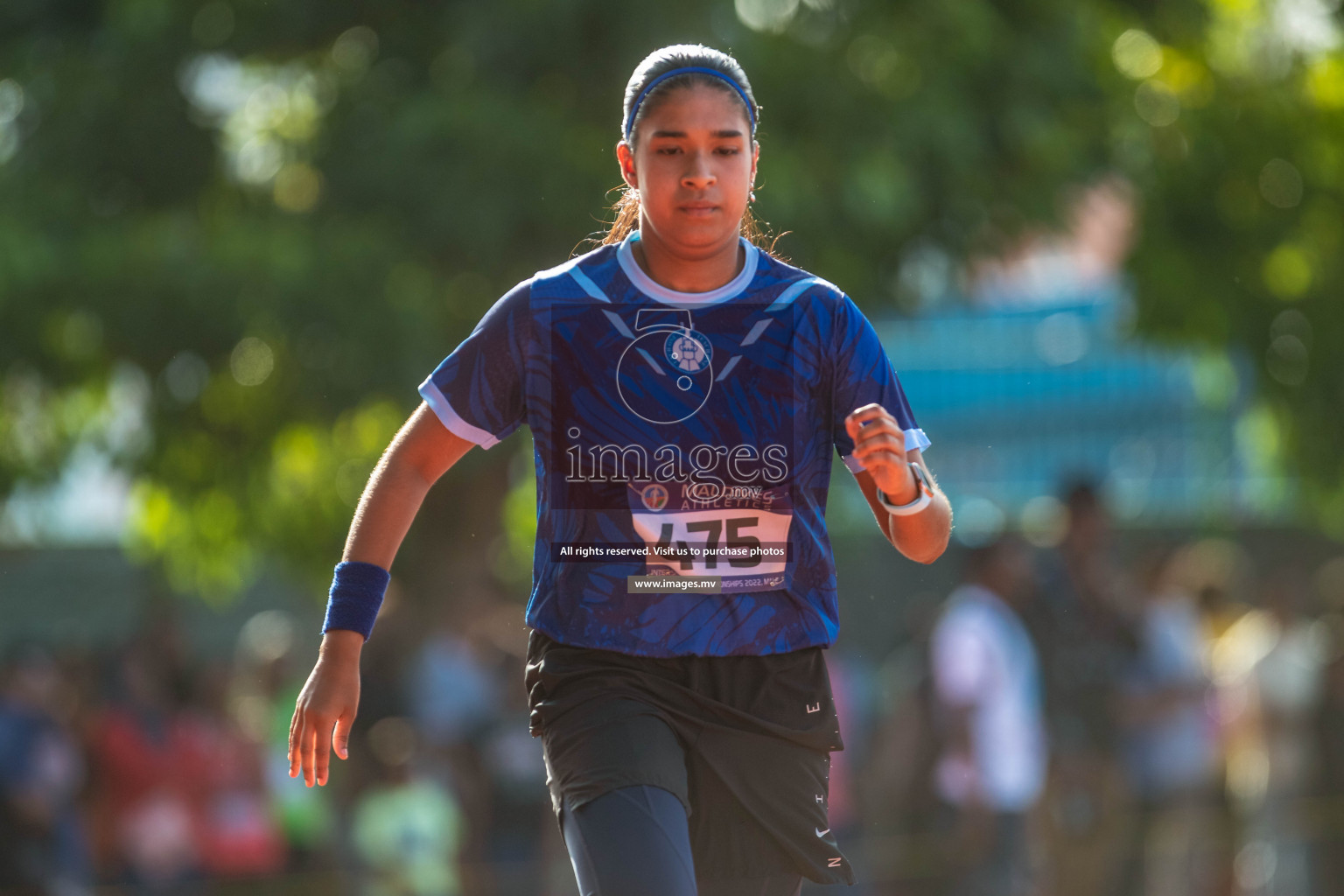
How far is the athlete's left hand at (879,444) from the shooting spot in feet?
9.31

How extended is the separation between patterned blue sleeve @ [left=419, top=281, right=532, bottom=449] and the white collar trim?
203mm

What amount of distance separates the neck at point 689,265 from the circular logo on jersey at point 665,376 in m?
0.11

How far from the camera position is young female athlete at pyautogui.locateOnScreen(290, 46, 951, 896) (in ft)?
10.4

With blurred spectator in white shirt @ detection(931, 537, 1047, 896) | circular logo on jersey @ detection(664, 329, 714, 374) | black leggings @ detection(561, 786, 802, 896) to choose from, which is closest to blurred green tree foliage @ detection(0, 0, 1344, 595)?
blurred spectator in white shirt @ detection(931, 537, 1047, 896)

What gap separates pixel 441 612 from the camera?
10.1 metres

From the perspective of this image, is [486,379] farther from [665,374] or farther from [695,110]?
[695,110]

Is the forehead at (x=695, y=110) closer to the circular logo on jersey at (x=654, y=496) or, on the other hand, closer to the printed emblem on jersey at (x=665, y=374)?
the printed emblem on jersey at (x=665, y=374)

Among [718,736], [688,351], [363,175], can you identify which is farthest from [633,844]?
[363,175]

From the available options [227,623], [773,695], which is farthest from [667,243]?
[227,623]

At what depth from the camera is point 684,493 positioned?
3.26 meters

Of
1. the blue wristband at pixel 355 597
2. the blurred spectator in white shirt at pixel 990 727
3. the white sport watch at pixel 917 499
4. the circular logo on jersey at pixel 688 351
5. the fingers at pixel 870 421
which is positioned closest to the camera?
the fingers at pixel 870 421

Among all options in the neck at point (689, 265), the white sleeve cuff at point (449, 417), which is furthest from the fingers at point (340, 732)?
the neck at point (689, 265)

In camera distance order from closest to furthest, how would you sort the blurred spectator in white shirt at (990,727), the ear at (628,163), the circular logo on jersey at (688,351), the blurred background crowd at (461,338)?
the circular logo on jersey at (688,351)
the ear at (628,163)
the blurred spectator in white shirt at (990,727)
the blurred background crowd at (461,338)

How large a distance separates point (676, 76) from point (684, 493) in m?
0.78
